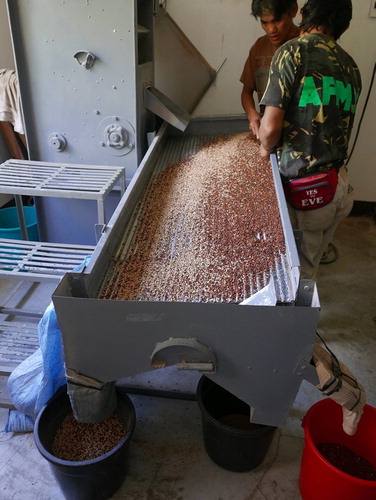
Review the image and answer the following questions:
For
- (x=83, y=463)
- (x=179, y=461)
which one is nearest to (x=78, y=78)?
(x=83, y=463)

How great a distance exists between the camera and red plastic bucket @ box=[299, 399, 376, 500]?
4.05 ft

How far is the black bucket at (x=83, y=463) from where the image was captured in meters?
1.28

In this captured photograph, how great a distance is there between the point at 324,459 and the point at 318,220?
100cm

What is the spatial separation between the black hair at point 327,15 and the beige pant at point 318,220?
0.60 meters

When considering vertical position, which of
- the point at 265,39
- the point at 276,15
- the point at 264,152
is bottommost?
the point at 264,152

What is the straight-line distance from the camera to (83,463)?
1.27 m

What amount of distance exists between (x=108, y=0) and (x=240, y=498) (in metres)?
2.28

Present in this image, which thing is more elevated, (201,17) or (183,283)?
(201,17)

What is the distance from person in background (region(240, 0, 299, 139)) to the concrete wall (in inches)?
33.5

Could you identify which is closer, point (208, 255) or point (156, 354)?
point (156, 354)

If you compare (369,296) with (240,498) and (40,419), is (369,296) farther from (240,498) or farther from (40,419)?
(40,419)

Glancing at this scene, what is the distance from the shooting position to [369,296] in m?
2.67

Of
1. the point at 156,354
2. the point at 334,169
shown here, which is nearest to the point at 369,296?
the point at 334,169

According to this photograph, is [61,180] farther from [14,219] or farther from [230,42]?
[230,42]
